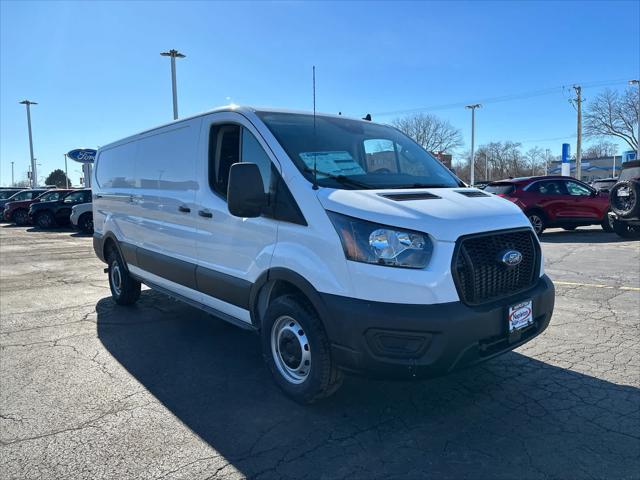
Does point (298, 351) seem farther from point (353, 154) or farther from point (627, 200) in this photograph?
point (627, 200)

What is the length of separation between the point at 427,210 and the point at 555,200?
1202 centimetres

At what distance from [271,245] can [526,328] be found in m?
1.89

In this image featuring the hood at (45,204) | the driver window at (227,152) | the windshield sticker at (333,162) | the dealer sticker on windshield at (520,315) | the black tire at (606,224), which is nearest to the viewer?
the dealer sticker on windshield at (520,315)

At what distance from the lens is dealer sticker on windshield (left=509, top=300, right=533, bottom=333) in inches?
125

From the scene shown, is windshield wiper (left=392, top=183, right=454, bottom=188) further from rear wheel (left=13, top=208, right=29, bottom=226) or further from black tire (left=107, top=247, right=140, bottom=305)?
rear wheel (left=13, top=208, right=29, bottom=226)

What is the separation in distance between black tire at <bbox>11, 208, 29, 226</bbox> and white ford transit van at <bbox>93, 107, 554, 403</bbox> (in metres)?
24.4

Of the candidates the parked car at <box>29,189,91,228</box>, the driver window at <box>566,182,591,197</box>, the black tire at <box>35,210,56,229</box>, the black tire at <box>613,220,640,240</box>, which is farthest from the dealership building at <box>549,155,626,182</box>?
the black tire at <box>35,210,56,229</box>

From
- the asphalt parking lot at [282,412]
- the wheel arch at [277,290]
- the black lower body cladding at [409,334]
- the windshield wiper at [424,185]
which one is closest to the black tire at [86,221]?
the asphalt parking lot at [282,412]

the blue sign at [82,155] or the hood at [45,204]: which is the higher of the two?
the blue sign at [82,155]

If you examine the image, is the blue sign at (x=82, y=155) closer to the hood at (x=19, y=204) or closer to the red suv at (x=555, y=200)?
the hood at (x=19, y=204)

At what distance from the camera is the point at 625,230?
12555mm

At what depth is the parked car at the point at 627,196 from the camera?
1111 centimetres

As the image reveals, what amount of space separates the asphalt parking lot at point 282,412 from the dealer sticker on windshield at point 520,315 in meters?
0.61

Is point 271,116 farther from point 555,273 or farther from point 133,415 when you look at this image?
point 555,273
